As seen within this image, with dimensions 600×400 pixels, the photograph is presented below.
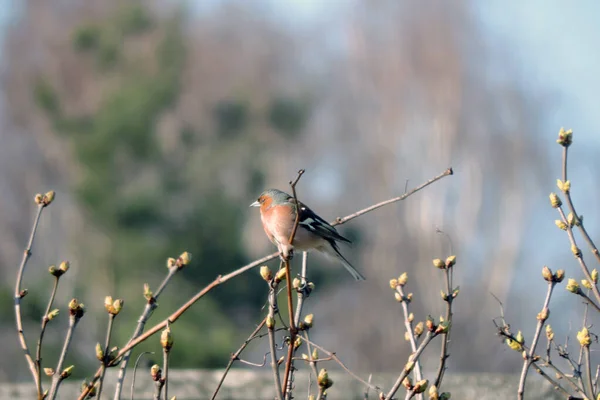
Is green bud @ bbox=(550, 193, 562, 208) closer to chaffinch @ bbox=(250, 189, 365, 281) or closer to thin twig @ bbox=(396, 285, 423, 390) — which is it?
thin twig @ bbox=(396, 285, 423, 390)

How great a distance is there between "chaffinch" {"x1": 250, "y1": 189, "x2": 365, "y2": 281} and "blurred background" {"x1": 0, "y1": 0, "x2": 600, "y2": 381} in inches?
458

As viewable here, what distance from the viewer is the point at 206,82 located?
29516mm

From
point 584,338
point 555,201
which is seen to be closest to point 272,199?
point 555,201

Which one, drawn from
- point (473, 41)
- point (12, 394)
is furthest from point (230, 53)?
point (12, 394)

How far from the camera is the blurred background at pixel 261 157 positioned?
61.3ft

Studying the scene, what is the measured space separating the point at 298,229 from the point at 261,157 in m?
16.4

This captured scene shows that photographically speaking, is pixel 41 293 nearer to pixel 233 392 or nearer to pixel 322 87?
pixel 233 392

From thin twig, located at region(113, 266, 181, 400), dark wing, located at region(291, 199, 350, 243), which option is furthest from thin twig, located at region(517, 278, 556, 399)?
dark wing, located at region(291, 199, 350, 243)

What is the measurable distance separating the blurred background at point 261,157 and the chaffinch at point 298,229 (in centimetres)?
1162

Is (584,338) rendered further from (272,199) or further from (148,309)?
(272,199)

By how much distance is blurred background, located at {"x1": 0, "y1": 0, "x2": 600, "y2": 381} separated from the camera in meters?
18.7

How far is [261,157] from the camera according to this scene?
2059cm

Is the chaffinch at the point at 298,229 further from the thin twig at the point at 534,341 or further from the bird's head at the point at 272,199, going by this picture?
the thin twig at the point at 534,341

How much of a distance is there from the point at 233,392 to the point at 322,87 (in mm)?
30344
